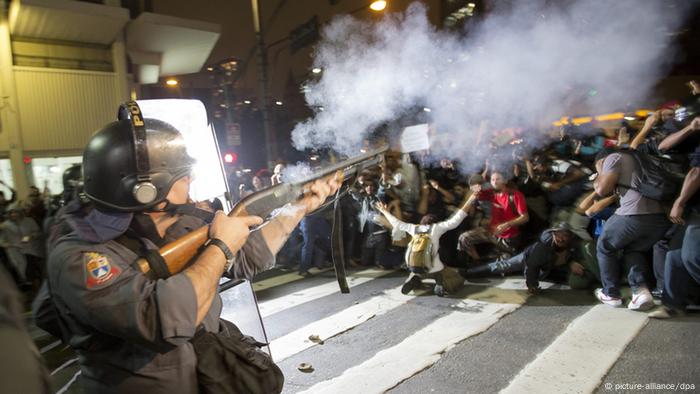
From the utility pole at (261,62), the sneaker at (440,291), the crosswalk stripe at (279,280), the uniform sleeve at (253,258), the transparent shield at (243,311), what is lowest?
the crosswalk stripe at (279,280)

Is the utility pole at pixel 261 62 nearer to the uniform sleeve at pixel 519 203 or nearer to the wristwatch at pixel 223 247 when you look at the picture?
the uniform sleeve at pixel 519 203

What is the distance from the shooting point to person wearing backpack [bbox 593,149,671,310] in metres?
4.41

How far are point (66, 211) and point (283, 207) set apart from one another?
117 centimetres

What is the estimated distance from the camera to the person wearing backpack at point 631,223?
4414mm

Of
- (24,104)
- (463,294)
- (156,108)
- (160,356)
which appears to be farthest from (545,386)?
(24,104)

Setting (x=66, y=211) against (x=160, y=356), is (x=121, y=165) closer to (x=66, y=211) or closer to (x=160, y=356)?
(x=66, y=211)

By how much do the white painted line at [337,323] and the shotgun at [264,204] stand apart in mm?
1212

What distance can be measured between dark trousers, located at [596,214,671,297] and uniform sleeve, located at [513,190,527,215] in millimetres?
1510

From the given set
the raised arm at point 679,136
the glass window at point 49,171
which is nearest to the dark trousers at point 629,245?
the raised arm at point 679,136

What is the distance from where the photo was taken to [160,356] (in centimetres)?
154

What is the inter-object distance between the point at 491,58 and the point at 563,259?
2.90 m

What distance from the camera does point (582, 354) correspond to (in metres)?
3.67

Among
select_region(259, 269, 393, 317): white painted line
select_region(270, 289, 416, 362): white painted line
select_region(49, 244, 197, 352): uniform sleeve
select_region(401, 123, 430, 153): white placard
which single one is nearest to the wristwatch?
select_region(49, 244, 197, 352): uniform sleeve

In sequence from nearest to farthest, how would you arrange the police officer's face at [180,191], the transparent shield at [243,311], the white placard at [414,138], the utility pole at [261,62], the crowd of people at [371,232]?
the crowd of people at [371,232], the police officer's face at [180,191], the transparent shield at [243,311], the white placard at [414,138], the utility pole at [261,62]
